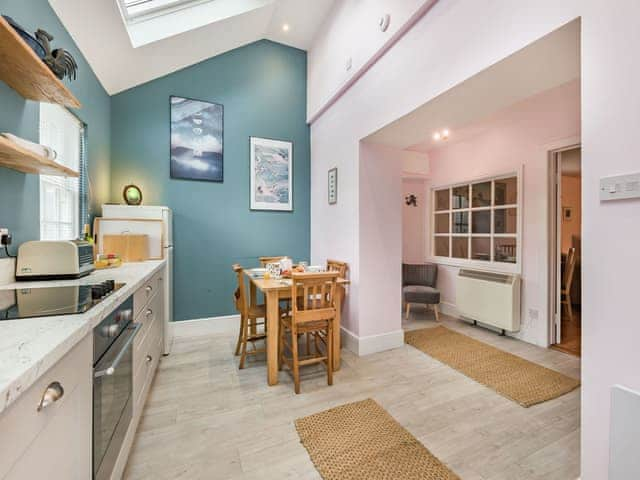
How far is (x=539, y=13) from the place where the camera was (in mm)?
1417

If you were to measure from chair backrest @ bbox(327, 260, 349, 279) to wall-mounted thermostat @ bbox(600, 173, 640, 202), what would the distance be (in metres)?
2.20

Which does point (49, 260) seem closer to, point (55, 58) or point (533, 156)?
point (55, 58)

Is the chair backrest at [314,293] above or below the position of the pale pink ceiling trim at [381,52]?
below

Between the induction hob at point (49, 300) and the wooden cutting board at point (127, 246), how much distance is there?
4.30 ft

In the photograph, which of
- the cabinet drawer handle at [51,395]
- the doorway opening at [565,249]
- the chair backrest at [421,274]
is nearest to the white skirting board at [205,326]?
the chair backrest at [421,274]

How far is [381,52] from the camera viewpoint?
2.55m

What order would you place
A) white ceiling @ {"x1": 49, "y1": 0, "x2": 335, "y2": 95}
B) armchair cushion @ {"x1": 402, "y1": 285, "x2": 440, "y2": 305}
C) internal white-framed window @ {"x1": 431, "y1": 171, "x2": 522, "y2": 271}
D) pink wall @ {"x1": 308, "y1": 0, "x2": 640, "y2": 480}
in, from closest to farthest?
1. pink wall @ {"x1": 308, "y1": 0, "x2": 640, "y2": 480}
2. white ceiling @ {"x1": 49, "y1": 0, "x2": 335, "y2": 95}
3. internal white-framed window @ {"x1": 431, "y1": 171, "x2": 522, "y2": 271}
4. armchair cushion @ {"x1": 402, "y1": 285, "x2": 440, "y2": 305}

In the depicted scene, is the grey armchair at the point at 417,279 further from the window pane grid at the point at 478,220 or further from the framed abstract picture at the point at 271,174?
the framed abstract picture at the point at 271,174

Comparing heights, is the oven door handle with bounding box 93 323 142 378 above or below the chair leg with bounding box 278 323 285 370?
above

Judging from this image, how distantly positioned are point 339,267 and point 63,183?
2.64 m

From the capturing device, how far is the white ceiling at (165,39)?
2180 millimetres

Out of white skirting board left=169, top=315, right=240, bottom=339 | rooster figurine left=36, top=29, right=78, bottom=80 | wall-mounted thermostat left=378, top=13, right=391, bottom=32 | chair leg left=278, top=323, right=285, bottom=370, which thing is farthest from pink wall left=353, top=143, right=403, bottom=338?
rooster figurine left=36, top=29, right=78, bottom=80

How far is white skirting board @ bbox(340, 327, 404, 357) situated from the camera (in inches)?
118

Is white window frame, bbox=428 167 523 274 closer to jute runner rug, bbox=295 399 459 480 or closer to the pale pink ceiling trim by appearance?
the pale pink ceiling trim
